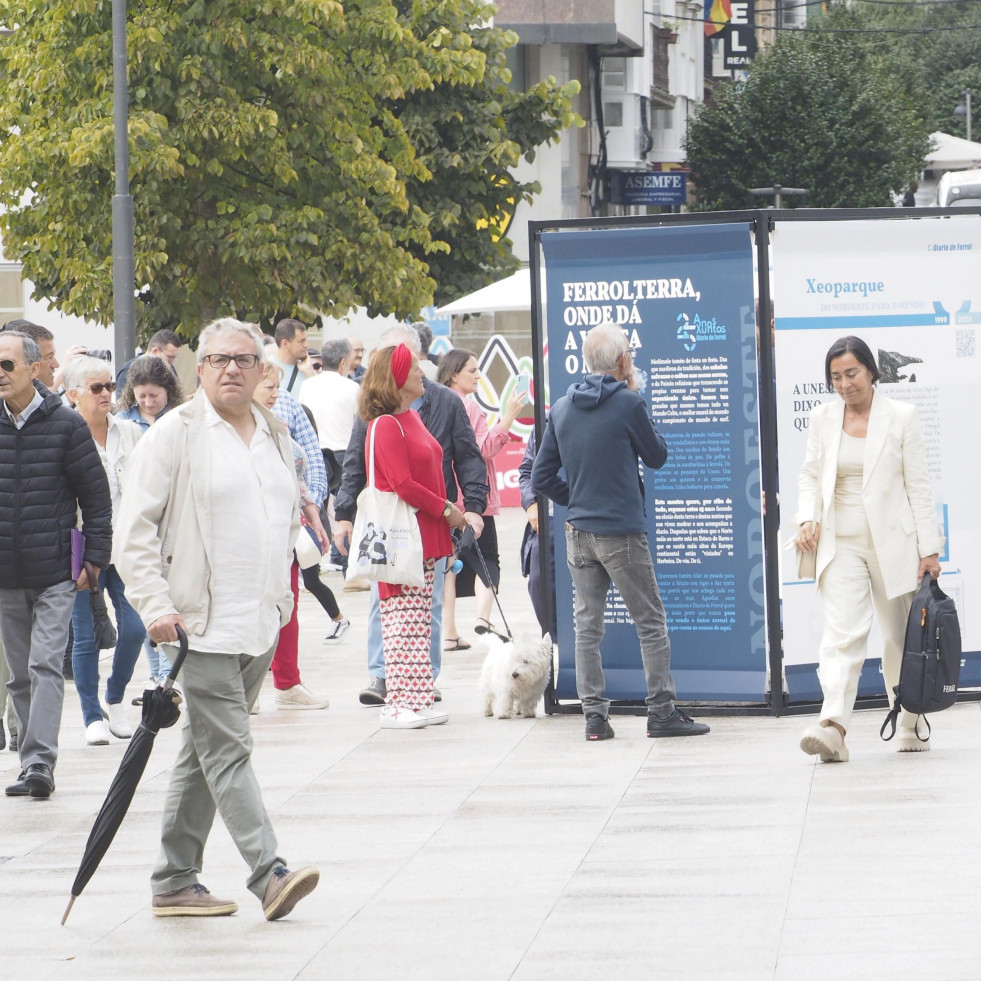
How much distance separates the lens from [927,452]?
9594 mm

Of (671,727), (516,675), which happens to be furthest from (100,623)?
(671,727)

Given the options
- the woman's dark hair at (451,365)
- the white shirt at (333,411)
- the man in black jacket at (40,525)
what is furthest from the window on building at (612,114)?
the man in black jacket at (40,525)

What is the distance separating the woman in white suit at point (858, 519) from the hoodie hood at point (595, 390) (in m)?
0.98

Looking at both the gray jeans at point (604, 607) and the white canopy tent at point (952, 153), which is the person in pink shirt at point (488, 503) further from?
the white canopy tent at point (952, 153)

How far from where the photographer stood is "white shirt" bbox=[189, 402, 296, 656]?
6.10 meters

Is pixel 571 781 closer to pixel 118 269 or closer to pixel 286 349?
pixel 286 349

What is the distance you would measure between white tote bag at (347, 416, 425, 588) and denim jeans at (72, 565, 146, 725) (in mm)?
1082

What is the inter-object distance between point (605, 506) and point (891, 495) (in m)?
1.34

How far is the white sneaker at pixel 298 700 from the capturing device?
1061 centimetres

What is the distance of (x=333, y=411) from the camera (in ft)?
54.4

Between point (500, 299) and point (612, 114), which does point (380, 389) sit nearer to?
point (500, 299)

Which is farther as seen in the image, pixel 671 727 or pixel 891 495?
pixel 671 727

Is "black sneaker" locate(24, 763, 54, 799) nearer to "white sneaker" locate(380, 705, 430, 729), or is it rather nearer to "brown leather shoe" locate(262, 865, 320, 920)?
"white sneaker" locate(380, 705, 430, 729)

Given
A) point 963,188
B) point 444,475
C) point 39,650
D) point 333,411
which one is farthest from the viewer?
point 963,188
